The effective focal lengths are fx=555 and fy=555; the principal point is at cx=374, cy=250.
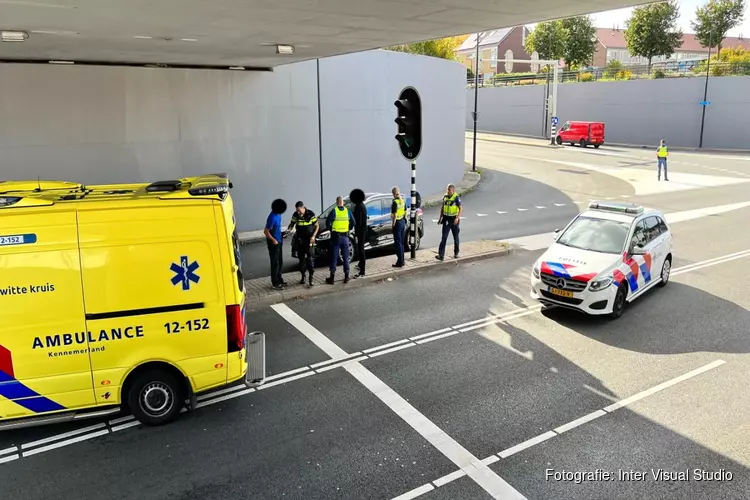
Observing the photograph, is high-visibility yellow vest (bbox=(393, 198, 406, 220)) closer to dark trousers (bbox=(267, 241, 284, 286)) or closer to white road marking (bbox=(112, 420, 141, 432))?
dark trousers (bbox=(267, 241, 284, 286))

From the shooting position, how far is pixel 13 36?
29.7ft

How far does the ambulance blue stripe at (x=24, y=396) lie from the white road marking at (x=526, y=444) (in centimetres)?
465

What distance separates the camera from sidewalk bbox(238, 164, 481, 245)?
628 inches

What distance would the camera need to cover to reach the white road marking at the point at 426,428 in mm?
5215

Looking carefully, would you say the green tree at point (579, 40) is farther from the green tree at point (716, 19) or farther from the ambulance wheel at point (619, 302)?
the ambulance wheel at point (619, 302)

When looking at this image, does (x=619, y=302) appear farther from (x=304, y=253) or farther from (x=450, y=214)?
(x=304, y=253)

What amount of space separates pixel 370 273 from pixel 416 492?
7129 millimetres

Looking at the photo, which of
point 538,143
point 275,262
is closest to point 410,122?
point 275,262

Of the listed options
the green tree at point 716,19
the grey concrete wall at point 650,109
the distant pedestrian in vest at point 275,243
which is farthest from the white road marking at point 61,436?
the green tree at point 716,19

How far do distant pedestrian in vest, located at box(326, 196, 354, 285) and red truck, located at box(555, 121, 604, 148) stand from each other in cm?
3721

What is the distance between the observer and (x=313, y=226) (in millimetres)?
11008

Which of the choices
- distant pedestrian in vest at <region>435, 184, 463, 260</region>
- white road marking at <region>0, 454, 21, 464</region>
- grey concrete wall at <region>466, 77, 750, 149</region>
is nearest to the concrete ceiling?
distant pedestrian in vest at <region>435, 184, 463, 260</region>

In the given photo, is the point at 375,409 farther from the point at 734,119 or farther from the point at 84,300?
the point at 734,119

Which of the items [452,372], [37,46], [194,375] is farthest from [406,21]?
[37,46]
